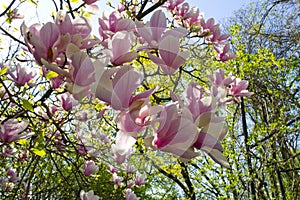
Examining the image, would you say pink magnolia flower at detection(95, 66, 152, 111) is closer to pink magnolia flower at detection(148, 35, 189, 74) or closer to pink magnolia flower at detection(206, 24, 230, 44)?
pink magnolia flower at detection(148, 35, 189, 74)

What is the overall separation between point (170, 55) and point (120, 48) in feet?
0.27

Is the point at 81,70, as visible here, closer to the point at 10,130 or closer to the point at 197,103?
the point at 197,103

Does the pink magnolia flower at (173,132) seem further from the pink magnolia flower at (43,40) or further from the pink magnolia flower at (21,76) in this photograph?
the pink magnolia flower at (21,76)

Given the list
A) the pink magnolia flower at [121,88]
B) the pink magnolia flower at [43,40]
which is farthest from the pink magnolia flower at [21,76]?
the pink magnolia flower at [121,88]

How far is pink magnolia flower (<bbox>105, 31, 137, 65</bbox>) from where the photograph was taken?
20.5 inches

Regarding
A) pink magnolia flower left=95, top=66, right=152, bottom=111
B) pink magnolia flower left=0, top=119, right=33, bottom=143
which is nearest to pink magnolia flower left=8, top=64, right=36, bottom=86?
pink magnolia flower left=0, top=119, right=33, bottom=143

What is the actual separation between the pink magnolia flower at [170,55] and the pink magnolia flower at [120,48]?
→ 0.04m

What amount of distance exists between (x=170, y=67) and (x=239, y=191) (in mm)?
3659

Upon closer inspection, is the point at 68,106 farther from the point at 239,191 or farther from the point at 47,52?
the point at 239,191

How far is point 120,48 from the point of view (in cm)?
53

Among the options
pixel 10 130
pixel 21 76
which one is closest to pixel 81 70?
pixel 10 130

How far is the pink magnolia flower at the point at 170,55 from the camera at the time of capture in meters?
0.53

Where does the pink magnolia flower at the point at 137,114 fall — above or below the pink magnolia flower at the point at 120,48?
below

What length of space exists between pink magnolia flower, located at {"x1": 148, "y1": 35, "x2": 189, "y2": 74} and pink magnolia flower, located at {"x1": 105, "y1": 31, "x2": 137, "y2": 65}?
0.04 metres
